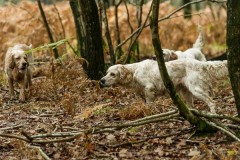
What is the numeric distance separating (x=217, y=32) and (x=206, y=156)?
17.0m

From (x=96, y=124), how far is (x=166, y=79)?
2.07m

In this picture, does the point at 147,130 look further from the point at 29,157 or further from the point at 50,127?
→ the point at 29,157

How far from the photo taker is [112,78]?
9.09 m

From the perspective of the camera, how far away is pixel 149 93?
8945 millimetres

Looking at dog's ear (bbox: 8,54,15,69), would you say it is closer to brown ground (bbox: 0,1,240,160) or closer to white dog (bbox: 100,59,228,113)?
brown ground (bbox: 0,1,240,160)

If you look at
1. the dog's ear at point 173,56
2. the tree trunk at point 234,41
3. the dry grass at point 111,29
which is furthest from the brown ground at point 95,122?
the dry grass at point 111,29

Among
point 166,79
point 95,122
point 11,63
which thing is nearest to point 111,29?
point 11,63

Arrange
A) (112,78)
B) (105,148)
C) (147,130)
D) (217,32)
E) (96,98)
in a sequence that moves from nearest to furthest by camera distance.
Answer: (105,148)
(147,130)
(112,78)
(96,98)
(217,32)

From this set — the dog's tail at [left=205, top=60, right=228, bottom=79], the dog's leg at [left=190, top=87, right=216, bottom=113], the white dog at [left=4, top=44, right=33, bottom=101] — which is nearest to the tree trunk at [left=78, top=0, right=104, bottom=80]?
the white dog at [left=4, top=44, right=33, bottom=101]

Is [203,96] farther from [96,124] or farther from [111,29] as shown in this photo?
[111,29]

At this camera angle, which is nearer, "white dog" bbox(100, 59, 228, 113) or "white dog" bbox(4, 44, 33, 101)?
"white dog" bbox(100, 59, 228, 113)

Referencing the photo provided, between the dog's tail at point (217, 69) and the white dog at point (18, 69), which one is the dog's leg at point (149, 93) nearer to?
the dog's tail at point (217, 69)

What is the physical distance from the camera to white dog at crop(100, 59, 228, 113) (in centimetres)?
822

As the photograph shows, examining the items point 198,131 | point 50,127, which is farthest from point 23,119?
point 198,131
